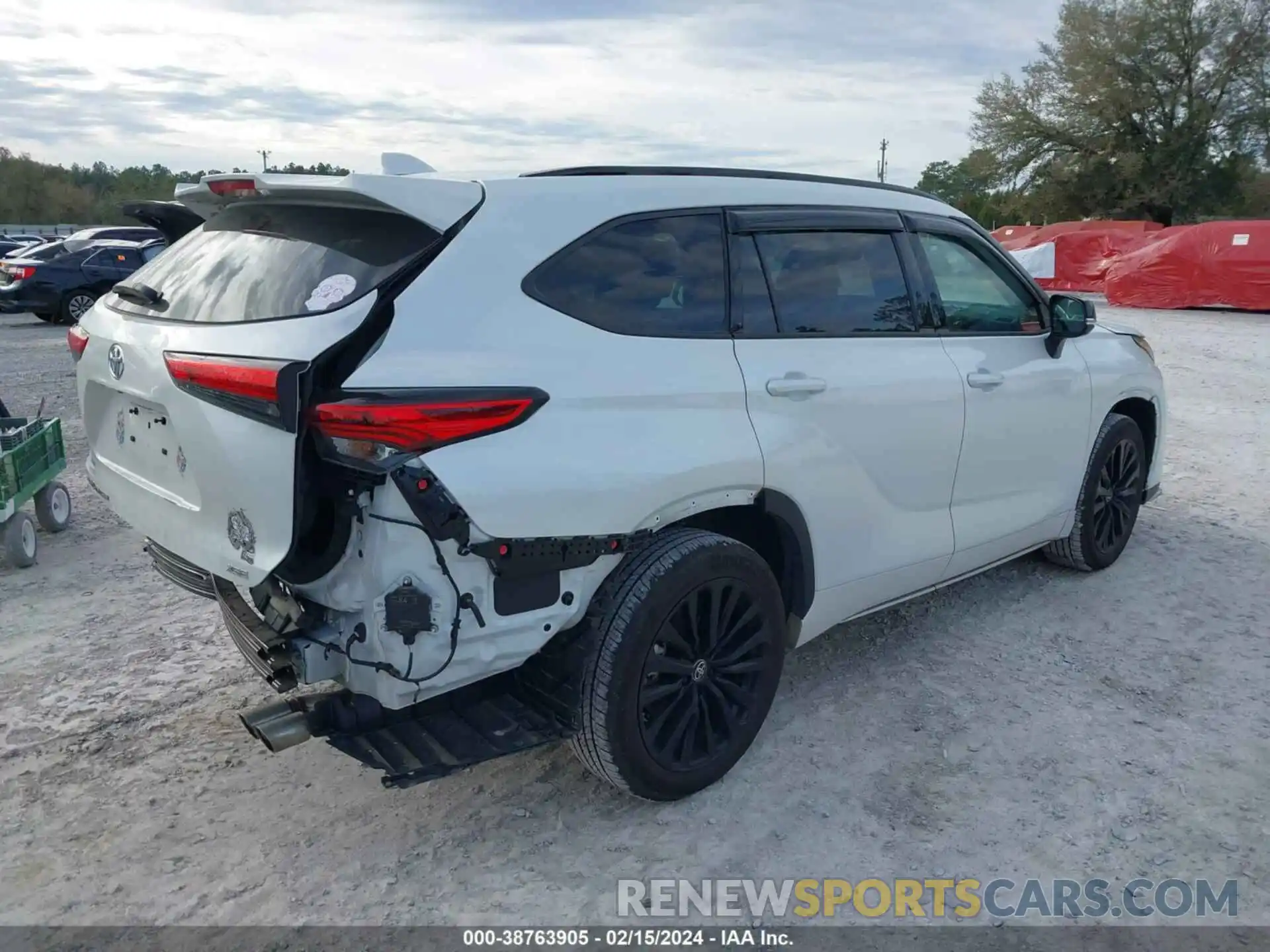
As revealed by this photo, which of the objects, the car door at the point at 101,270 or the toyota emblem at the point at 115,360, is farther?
the car door at the point at 101,270

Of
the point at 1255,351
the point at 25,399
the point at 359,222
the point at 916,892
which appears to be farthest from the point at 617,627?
the point at 1255,351

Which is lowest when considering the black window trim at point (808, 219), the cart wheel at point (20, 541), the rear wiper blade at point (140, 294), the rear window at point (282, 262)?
the cart wheel at point (20, 541)

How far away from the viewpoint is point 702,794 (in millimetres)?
3412

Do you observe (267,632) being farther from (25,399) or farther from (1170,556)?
(25,399)

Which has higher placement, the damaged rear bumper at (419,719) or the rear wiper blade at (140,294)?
the rear wiper blade at (140,294)

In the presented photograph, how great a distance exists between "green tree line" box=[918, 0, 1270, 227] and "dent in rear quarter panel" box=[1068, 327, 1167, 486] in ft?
134

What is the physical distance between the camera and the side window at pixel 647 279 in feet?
9.86

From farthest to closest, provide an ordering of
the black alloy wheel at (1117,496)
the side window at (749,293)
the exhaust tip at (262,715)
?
the black alloy wheel at (1117,496)
the side window at (749,293)
the exhaust tip at (262,715)

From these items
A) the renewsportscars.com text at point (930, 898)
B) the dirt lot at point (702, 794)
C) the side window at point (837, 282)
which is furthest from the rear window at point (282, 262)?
the renewsportscars.com text at point (930, 898)

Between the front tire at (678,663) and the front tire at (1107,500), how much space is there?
2.41 meters

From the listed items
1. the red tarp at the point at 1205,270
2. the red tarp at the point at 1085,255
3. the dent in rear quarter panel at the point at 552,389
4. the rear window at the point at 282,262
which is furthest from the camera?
the red tarp at the point at 1085,255

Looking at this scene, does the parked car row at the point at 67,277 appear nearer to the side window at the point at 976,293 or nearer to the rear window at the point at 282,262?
the rear window at the point at 282,262

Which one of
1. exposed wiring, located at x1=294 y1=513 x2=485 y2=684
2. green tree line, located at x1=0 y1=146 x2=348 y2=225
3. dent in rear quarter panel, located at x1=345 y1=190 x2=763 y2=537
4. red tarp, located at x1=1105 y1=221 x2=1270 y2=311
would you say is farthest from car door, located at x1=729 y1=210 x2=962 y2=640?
green tree line, located at x1=0 y1=146 x2=348 y2=225

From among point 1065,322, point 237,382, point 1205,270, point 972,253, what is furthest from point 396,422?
point 1205,270
